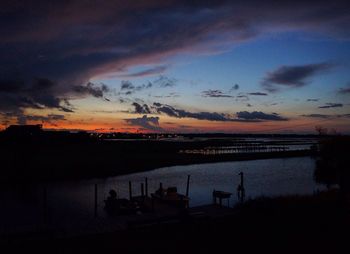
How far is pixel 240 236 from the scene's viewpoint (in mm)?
14742

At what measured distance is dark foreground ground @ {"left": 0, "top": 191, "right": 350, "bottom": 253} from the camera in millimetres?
13484

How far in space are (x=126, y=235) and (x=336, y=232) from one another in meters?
8.58

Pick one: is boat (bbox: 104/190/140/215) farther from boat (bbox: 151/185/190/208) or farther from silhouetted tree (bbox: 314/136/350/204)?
silhouetted tree (bbox: 314/136/350/204)

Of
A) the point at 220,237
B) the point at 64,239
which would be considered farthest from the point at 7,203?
the point at 220,237

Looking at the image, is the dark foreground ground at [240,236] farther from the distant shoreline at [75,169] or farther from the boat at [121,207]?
the distant shoreline at [75,169]

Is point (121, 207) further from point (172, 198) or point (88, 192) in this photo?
point (88, 192)

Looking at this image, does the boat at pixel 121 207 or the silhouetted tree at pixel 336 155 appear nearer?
the boat at pixel 121 207

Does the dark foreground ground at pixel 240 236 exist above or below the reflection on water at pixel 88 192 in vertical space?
above

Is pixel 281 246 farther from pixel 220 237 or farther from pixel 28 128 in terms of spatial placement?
pixel 28 128

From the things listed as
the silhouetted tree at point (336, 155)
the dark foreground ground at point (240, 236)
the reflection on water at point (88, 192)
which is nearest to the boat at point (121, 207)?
the reflection on water at point (88, 192)

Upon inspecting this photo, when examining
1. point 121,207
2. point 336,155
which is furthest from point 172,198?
point 336,155

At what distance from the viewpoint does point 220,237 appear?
14.7m

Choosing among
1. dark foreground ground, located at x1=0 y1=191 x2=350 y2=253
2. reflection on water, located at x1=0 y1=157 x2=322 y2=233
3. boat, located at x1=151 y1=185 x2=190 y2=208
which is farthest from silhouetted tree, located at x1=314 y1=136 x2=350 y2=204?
boat, located at x1=151 y1=185 x2=190 y2=208

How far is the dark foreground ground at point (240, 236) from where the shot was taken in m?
13.5
